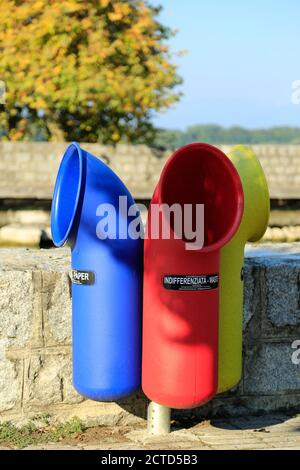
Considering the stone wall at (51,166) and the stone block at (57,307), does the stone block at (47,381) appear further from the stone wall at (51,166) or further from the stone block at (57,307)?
the stone wall at (51,166)

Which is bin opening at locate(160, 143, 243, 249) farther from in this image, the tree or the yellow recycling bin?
the tree

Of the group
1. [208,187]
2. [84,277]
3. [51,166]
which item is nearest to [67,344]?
[84,277]

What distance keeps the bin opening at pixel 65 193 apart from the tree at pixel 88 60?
14246 millimetres

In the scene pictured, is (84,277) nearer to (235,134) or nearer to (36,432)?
(36,432)

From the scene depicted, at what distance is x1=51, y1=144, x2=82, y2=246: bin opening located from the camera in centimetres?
404

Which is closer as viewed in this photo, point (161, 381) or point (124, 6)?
point (161, 381)

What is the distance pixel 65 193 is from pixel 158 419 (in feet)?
4.18

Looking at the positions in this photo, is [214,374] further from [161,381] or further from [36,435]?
[36,435]

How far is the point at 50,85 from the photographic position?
721 inches

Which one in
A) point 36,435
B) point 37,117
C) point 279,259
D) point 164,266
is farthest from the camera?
point 37,117

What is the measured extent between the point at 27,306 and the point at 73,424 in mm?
685

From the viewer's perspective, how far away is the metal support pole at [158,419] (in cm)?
422
